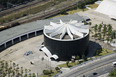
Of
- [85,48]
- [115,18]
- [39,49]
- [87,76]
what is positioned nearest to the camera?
[87,76]

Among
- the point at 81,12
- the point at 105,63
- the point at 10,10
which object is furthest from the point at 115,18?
the point at 10,10

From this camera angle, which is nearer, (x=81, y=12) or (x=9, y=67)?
(x=9, y=67)

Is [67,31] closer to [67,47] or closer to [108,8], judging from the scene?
[67,47]

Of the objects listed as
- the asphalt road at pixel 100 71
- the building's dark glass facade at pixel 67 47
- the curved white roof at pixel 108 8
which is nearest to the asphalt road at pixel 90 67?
the asphalt road at pixel 100 71

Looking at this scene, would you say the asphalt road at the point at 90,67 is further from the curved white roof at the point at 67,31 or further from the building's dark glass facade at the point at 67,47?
the curved white roof at the point at 67,31

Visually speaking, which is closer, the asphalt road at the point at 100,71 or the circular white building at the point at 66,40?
the asphalt road at the point at 100,71

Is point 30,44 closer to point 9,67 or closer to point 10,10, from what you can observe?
point 9,67

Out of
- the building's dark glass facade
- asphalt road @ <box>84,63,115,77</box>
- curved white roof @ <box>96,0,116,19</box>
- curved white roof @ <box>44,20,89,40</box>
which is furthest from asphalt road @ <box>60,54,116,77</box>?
curved white roof @ <box>96,0,116,19</box>
